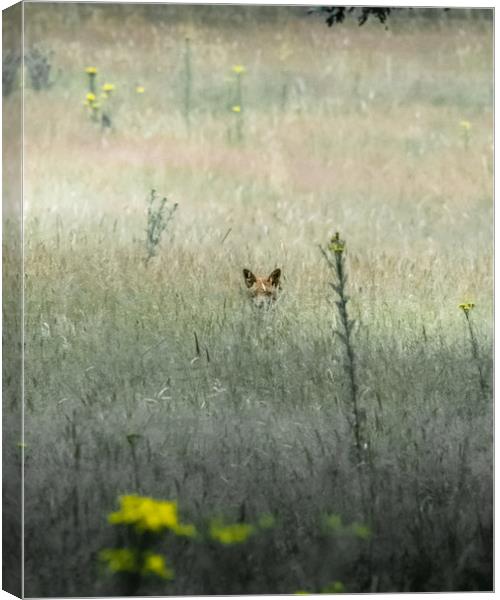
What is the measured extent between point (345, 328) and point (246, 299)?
489 mm

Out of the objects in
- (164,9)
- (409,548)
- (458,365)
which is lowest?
(409,548)

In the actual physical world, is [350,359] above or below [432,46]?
below

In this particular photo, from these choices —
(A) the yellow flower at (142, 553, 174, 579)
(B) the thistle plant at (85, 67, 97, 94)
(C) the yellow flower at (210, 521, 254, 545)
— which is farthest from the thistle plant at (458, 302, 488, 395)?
(B) the thistle plant at (85, 67, 97, 94)

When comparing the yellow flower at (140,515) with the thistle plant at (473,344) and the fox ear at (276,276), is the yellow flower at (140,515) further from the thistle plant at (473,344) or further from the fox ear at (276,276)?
the thistle plant at (473,344)

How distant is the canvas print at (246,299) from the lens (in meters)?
8.48

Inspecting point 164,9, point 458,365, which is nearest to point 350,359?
point 458,365

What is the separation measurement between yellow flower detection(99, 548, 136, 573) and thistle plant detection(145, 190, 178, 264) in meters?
1.34

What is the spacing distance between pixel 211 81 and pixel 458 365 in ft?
5.85

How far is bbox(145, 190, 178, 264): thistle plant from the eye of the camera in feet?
28.2

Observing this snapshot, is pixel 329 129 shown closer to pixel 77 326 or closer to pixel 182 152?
pixel 182 152

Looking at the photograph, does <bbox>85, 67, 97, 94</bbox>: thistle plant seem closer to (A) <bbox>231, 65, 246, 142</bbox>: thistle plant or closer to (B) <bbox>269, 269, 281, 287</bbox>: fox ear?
(A) <bbox>231, 65, 246, 142</bbox>: thistle plant

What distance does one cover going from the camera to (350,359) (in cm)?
867

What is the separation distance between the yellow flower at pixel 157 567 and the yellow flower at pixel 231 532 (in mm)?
256

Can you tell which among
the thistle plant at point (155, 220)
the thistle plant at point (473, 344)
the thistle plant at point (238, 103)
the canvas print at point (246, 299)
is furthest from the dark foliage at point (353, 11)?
the thistle plant at point (473, 344)
